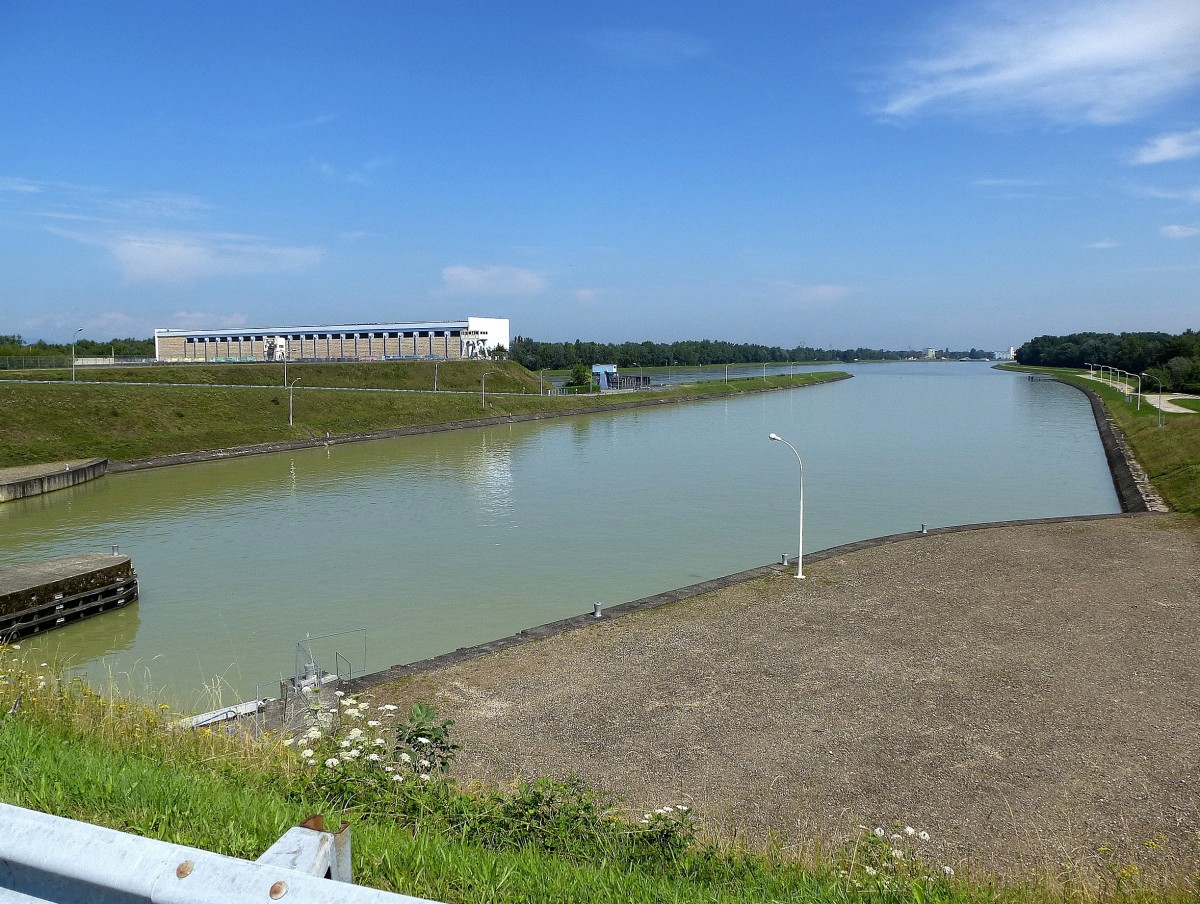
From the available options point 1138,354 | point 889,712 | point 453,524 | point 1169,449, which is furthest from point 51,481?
point 1138,354

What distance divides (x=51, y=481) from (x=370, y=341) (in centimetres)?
6926

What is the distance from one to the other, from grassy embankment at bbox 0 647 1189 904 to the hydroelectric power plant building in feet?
314

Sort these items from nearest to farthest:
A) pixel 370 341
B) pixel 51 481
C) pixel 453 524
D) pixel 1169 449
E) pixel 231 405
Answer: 1. pixel 453 524
2. pixel 51 481
3. pixel 1169 449
4. pixel 231 405
5. pixel 370 341

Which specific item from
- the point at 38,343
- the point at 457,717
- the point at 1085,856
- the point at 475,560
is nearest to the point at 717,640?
the point at 457,717

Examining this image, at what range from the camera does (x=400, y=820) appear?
5043 millimetres

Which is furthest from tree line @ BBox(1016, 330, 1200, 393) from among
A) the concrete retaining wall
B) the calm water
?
the concrete retaining wall

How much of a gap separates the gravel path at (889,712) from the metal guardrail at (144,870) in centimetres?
523

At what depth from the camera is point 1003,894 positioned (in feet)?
16.6

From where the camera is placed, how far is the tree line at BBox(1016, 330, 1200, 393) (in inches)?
3440

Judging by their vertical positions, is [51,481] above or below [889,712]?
above

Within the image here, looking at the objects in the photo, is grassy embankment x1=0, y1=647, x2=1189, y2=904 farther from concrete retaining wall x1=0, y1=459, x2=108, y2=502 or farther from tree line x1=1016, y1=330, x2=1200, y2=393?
tree line x1=1016, y1=330, x2=1200, y2=393

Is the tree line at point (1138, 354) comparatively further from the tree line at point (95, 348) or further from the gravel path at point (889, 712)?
the tree line at point (95, 348)

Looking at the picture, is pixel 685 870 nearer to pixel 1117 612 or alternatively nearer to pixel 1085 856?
pixel 1085 856

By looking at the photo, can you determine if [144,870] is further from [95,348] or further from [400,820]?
[95,348]
